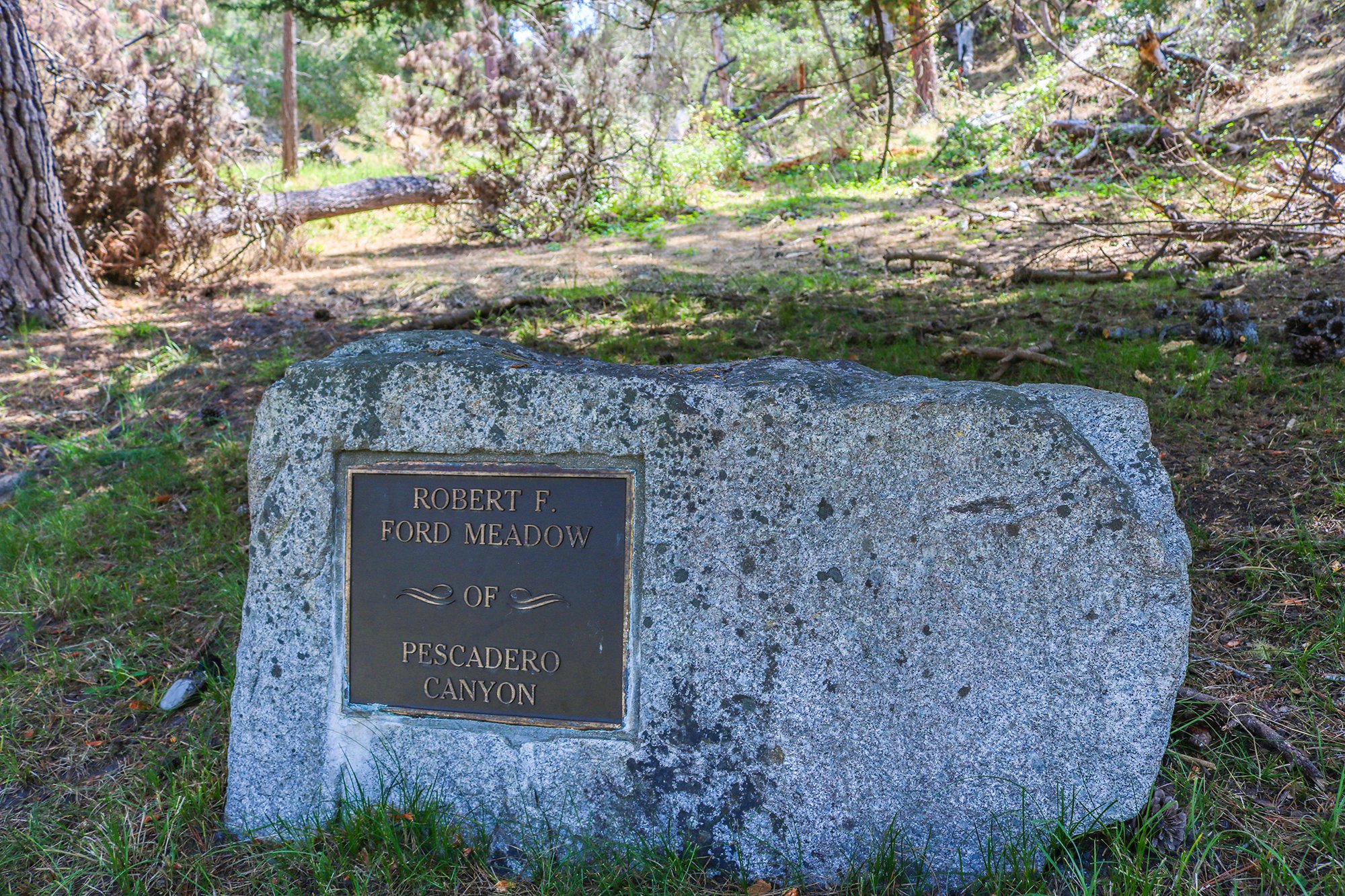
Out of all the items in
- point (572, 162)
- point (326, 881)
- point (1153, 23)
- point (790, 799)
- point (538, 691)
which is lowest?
point (326, 881)

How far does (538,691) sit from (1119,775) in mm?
1356

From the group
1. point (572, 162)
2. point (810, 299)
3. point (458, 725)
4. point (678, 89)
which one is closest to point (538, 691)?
point (458, 725)

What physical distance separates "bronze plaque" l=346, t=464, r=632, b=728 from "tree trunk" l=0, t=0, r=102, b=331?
5282 mm

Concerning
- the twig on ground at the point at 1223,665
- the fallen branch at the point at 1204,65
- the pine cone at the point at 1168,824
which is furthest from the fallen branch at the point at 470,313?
the fallen branch at the point at 1204,65

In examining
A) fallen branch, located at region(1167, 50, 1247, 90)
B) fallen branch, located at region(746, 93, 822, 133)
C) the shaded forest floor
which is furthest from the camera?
fallen branch, located at region(746, 93, 822, 133)

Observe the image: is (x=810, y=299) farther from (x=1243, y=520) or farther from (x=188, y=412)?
(x=188, y=412)

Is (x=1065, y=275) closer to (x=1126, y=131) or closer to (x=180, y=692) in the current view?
(x=1126, y=131)

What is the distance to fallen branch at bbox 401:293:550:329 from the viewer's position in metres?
5.36

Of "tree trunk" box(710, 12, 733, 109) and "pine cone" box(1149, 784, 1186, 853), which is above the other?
"tree trunk" box(710, 12, 733, 109)

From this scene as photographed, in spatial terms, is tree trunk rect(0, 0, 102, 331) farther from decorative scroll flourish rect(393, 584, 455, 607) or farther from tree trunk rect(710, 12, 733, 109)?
tree trunk rect(710, 12, 733, 109)

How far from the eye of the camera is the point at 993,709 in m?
1.96

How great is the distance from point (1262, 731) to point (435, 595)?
6.96ft

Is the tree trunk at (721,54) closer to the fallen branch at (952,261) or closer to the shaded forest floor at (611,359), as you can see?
the shaded forest floor at (611,359)

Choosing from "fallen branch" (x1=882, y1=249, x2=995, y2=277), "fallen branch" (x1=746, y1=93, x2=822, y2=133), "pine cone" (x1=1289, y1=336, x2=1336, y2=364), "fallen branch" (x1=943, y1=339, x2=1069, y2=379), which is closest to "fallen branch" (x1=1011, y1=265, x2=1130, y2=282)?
"fallen branch" (x1=882, y1=249, x2=995, y2=277)
